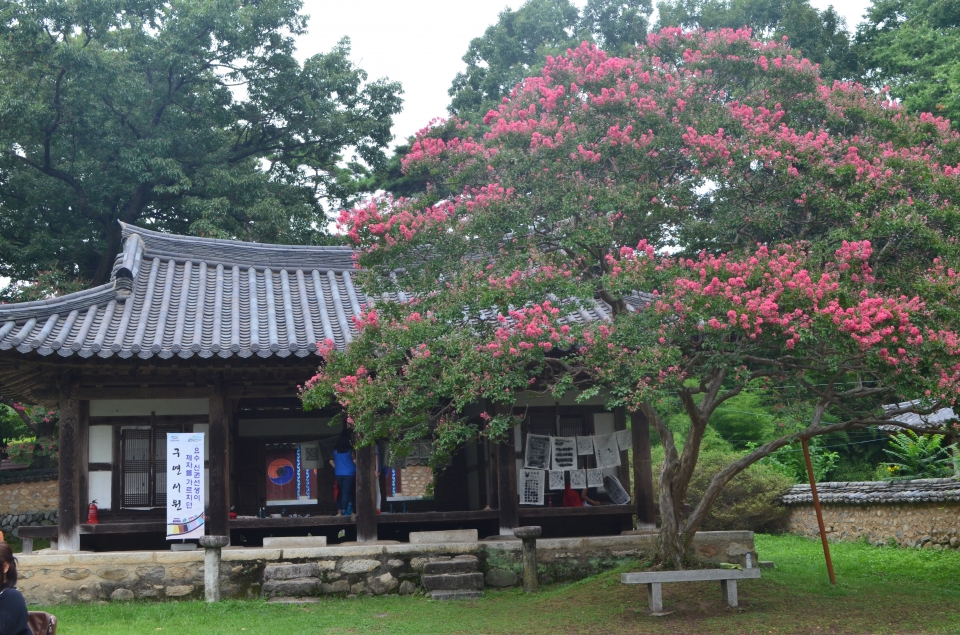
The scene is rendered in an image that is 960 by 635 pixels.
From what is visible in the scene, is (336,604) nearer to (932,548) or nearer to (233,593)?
(233,593)

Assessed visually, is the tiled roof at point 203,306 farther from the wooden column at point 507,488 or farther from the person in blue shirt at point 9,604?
the person in blue shirt at point 9,604

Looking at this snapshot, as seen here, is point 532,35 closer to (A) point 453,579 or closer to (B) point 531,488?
(B) point 531,488

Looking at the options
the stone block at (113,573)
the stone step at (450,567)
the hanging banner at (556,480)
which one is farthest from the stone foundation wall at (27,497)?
the hanging banner at (556,480)

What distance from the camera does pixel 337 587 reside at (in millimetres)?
13672

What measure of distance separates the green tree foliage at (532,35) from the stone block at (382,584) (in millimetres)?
24814

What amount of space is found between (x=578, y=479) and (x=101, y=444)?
823cm

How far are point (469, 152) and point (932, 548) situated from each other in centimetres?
1280

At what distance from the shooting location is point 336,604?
42.4 ft

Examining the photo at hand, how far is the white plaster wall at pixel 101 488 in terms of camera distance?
14.5 m

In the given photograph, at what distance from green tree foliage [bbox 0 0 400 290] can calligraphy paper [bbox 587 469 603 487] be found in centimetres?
1431

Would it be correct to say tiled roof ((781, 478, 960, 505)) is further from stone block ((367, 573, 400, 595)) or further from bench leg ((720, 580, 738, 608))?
stone block ((367, 573, 400, 595))

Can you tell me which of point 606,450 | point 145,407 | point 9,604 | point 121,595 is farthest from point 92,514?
point 9,604

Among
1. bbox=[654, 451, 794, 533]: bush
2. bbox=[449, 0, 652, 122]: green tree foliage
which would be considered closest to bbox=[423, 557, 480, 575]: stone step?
bbox=[654, 451, 794, 533]: bush

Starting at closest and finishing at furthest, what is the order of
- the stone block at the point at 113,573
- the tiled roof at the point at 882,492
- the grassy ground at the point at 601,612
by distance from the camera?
1. the grassy ground at the point at 601,612
2. the stone block at the point at 113,573
3. the tiled roof at the point at 882,492
